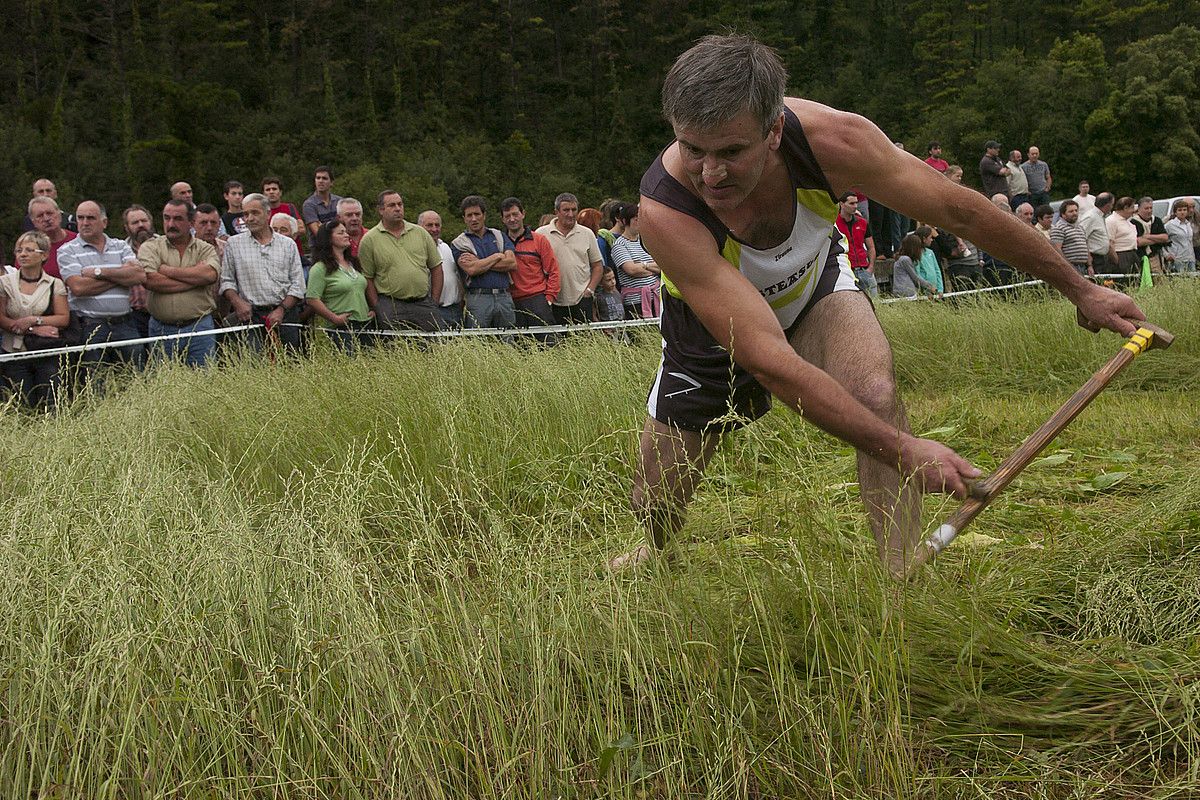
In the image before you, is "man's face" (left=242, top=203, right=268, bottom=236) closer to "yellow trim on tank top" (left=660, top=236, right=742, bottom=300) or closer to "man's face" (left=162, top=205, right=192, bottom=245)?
"man's face" (left=162, top=205, right=192, bottom=245)

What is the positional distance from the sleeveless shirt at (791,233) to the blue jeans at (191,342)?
590 cm

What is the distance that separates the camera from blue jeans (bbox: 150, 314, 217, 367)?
8.89 meters

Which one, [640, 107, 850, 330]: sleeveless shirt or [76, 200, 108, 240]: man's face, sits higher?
[640, 107, 850, 330]: sleeveless shirt

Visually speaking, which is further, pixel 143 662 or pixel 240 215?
pixel 240 215

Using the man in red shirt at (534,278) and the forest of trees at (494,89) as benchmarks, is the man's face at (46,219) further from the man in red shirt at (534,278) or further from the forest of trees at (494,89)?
the forest of trees at (494,89)

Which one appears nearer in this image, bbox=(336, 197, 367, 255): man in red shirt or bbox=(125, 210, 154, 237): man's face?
bbox=(125, 210, 154, 237): man's face

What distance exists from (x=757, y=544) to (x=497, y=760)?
3.10 ft

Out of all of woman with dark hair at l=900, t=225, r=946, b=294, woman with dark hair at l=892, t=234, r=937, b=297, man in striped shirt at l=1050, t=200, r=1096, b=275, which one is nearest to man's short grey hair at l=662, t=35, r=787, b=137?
woman with dark hair at l=892, t=234, r=937, b=297

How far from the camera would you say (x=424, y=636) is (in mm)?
2850

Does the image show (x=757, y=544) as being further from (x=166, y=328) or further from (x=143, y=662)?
(x=166, y=328)

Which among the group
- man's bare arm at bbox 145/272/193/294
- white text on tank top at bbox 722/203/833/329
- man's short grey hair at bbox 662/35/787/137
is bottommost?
man's bare arm at bbox 145/272/193/294

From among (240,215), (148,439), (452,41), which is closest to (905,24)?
(452,41)

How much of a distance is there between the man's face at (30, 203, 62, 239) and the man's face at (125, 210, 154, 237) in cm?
50

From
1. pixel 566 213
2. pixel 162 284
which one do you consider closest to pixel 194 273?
pixel 162 284
